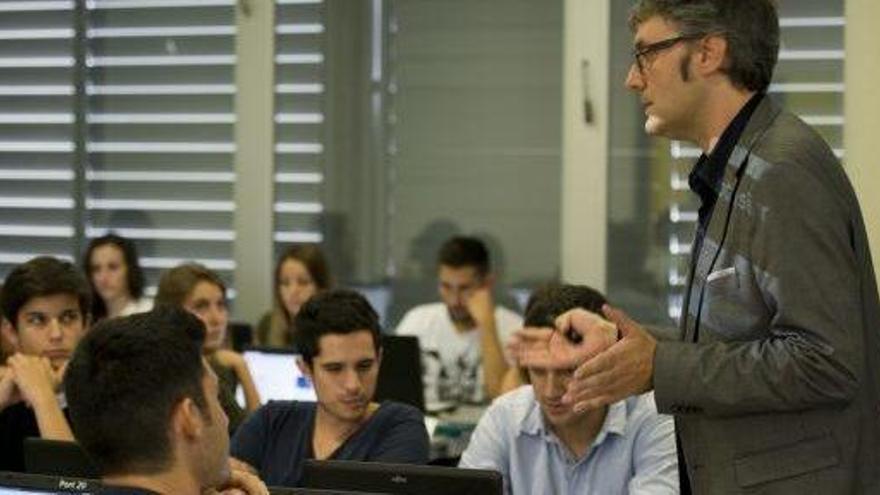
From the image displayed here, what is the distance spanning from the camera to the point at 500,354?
19.3 feet

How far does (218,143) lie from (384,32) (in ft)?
3.20

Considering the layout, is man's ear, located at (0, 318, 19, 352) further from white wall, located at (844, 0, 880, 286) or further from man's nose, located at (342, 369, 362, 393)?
white wall, located at (844, 0, 880, 286)

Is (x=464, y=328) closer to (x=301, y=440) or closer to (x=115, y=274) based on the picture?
(x=115, y=274)

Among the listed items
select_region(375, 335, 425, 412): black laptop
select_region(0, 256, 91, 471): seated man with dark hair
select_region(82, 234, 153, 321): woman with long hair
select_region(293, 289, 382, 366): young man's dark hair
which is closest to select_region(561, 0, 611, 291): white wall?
select_region(375, 335, 425, 412): black laptop

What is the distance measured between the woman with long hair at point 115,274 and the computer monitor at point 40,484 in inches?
155

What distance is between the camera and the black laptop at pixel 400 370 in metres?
4.84

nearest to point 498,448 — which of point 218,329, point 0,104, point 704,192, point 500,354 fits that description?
point 704,192

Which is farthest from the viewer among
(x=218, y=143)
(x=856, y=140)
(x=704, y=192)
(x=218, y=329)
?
(x=218, y=143)

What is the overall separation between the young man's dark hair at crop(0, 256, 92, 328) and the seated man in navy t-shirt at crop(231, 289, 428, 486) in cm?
69

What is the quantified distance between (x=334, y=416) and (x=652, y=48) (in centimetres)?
175

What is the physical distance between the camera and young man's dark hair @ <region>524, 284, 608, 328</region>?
10.8 feet

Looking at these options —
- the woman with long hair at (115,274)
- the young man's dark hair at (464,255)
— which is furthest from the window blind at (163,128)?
the young man's dark hair at (464,255)

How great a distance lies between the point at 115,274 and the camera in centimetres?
618

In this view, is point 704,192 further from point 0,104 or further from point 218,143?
point 0,104
